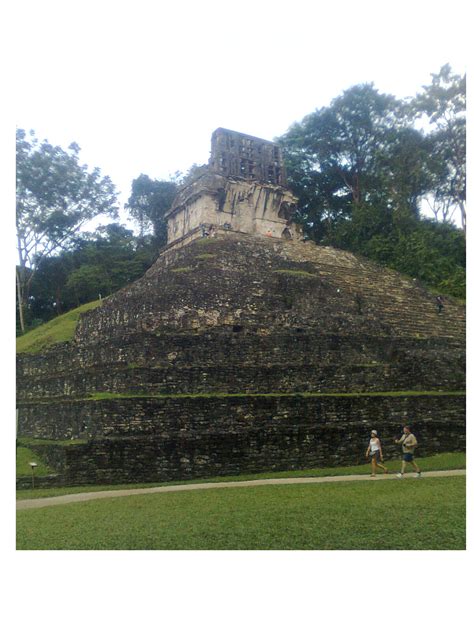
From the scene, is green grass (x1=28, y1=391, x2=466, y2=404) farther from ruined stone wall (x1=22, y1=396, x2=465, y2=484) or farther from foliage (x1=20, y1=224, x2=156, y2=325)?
foliage (x1=20, y1=224, x2=156, y2=325)

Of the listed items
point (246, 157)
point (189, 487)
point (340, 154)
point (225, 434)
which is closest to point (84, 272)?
point (246, 157)

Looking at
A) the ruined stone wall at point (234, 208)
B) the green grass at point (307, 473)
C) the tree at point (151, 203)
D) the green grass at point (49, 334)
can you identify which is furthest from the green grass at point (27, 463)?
the tree at point (151, 203)

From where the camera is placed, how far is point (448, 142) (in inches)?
736

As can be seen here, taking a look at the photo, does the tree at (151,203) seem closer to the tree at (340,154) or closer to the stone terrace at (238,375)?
the tree at (340,154)

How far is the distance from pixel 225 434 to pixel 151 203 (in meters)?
22.2

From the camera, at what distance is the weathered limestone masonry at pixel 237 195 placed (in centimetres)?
2678

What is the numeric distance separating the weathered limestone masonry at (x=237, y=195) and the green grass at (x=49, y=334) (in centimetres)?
744

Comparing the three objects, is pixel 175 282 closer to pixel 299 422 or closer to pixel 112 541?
pixel 299 422

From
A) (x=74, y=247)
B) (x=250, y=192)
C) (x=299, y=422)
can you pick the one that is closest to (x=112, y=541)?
(x=299, y=422)

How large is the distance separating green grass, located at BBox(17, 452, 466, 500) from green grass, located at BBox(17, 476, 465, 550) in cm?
135

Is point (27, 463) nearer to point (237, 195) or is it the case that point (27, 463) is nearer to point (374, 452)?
point (374, 452)

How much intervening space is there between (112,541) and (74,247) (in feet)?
47.7

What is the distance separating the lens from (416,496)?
9.22 metres

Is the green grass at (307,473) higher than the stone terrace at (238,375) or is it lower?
lower
